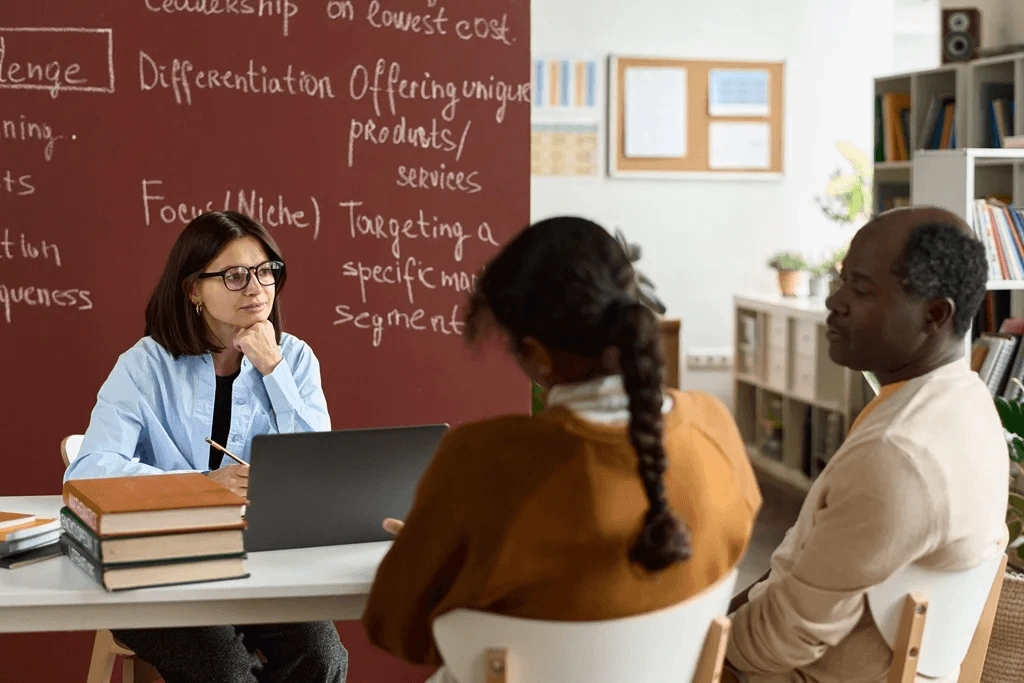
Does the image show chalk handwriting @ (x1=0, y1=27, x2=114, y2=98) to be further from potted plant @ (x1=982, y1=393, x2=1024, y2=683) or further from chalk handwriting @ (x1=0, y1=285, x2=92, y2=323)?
potted plant @ (x1=982, y1=393, x2=1024, y2=683)

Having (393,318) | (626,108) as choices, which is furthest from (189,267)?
(626,108)

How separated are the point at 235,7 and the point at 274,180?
434 mm

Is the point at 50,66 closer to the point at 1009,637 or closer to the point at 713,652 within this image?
the point at 713,652

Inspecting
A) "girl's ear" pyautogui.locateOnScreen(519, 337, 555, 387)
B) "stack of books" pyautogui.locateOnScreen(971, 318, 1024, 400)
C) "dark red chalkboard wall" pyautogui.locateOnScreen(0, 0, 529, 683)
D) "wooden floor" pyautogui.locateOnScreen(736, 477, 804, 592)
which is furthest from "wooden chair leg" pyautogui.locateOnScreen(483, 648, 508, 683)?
"wooden floor" pyautogui.locateOnScreen(736, 477, 804, 592)

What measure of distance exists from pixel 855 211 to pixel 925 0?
119 cm

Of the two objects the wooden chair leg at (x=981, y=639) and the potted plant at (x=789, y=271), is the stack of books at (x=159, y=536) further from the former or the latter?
the potted plant at (x=789, y=271)

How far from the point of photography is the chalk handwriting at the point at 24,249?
2855 millimetres

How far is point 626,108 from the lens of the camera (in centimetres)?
647

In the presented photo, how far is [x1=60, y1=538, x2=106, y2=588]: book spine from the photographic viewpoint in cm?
156

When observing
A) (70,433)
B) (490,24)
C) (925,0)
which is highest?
(925,0)

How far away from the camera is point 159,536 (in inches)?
61.2

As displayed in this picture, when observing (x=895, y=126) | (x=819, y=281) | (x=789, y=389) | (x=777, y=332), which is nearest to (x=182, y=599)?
(x=895, y=126)

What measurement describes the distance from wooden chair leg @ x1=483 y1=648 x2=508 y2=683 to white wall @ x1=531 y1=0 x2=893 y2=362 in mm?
5359

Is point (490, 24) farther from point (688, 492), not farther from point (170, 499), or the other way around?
point (688, 492)
